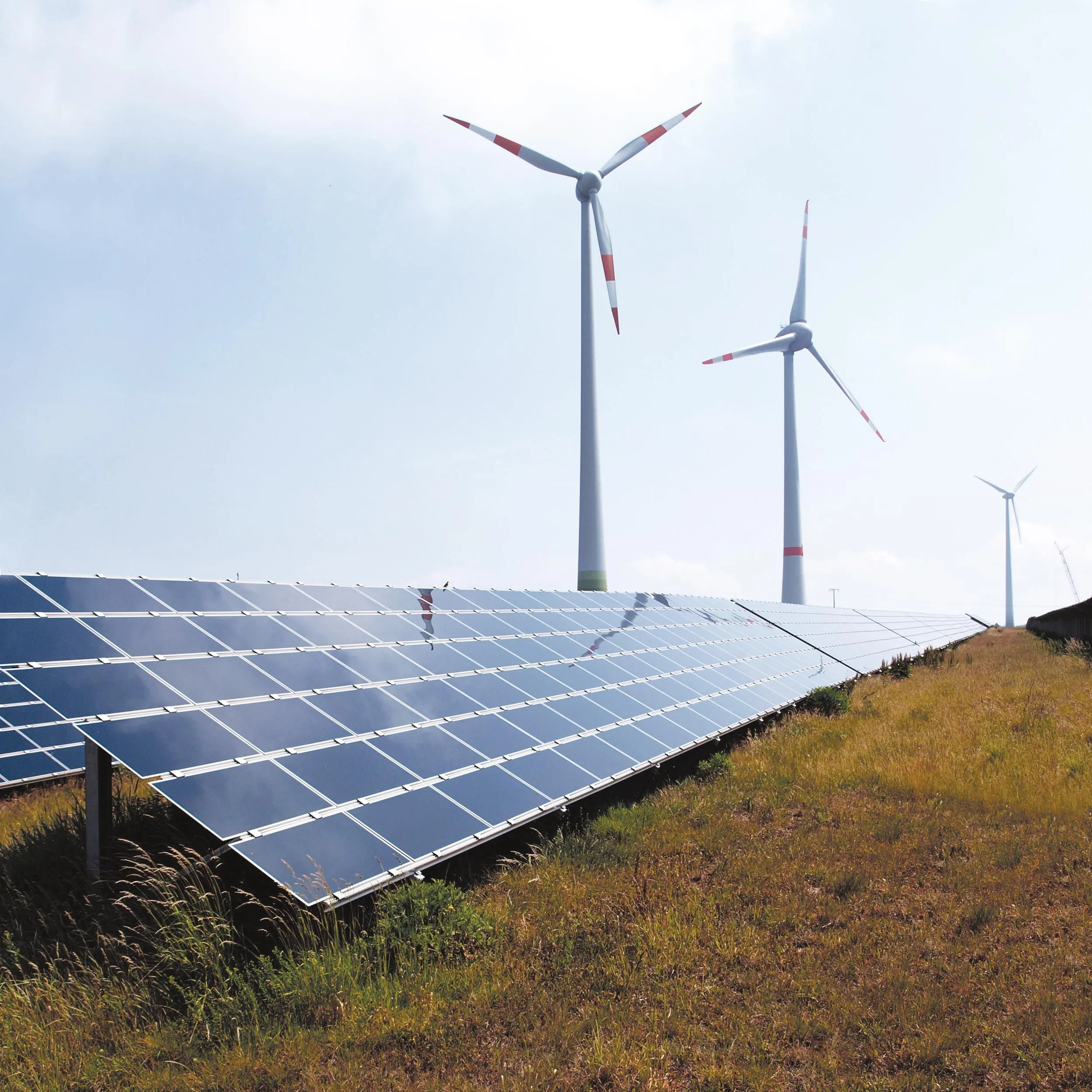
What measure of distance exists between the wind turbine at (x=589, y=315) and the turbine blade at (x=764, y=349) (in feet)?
87.4

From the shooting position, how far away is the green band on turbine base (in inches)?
2144

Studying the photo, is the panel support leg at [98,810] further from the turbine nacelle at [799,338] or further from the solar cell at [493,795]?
the turbine nacelle at [799,338]

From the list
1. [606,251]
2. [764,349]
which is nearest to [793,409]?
[764,349]

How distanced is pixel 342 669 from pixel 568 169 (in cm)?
5411

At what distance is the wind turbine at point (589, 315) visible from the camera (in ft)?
180

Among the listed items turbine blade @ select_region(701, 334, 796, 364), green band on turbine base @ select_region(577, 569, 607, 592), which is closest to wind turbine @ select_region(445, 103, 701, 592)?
green band on turbine base @ select_region(577, 569, 607, 592)

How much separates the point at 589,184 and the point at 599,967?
5822 centimetres

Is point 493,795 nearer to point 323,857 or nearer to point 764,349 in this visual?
point 323,857

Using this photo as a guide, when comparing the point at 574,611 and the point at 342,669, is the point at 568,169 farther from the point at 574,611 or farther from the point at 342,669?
the point at 342,669

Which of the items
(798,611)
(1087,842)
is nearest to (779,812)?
(1087,842)

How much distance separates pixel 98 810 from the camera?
1043cm

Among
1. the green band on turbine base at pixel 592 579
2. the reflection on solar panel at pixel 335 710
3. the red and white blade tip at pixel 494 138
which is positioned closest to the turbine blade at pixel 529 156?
the red and white blade tip at pixel 494 138

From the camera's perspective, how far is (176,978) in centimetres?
867

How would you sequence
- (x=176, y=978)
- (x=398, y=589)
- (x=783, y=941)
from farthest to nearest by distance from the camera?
(x=398, y=589) → (x=783, y=941) → (x=176, y=978)
